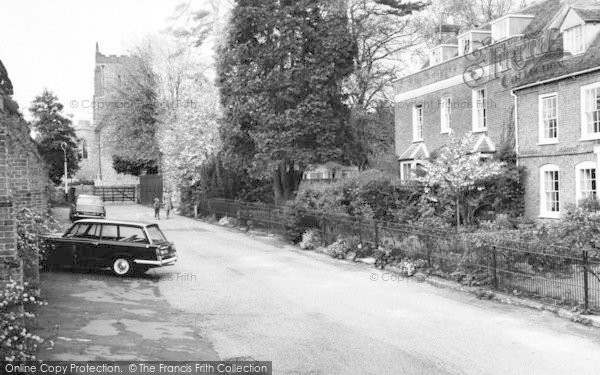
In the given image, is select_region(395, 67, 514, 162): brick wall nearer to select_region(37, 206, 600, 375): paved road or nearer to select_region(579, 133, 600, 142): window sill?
select_region(579, 133, 600, 142): window sill

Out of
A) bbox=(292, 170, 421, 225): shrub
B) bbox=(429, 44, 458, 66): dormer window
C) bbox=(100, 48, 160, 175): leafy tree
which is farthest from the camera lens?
bbox=(100, 48, 160, 175): leafy tree

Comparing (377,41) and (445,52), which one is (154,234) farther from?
(377,41)

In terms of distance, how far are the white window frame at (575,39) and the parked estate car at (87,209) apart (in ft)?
79.3

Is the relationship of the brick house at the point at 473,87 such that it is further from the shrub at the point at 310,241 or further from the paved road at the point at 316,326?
the paved road at the point at 316,326

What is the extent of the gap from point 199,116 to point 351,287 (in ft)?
97.7

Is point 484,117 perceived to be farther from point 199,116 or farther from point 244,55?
point 199,116

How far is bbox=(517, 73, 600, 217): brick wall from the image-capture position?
23.1 m

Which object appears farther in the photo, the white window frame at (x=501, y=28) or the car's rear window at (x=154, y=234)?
the white window frame at (x=501, y=28)

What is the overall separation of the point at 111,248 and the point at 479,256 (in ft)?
31.8

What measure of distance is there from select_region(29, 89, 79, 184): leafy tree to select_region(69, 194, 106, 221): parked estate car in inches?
1130

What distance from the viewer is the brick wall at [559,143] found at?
75.7ft

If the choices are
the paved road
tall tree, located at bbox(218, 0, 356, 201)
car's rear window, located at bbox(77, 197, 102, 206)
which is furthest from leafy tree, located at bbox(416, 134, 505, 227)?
car's rear window, located at bbox(77, 197, 102, 206)

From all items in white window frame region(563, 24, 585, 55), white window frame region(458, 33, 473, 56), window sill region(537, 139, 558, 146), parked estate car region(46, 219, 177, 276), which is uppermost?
white window frame region(458, 33, 473, 56)

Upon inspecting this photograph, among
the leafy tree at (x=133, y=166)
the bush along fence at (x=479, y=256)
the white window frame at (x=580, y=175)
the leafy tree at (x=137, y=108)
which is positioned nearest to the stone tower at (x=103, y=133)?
the leafy tree at (x=133, y=166)
